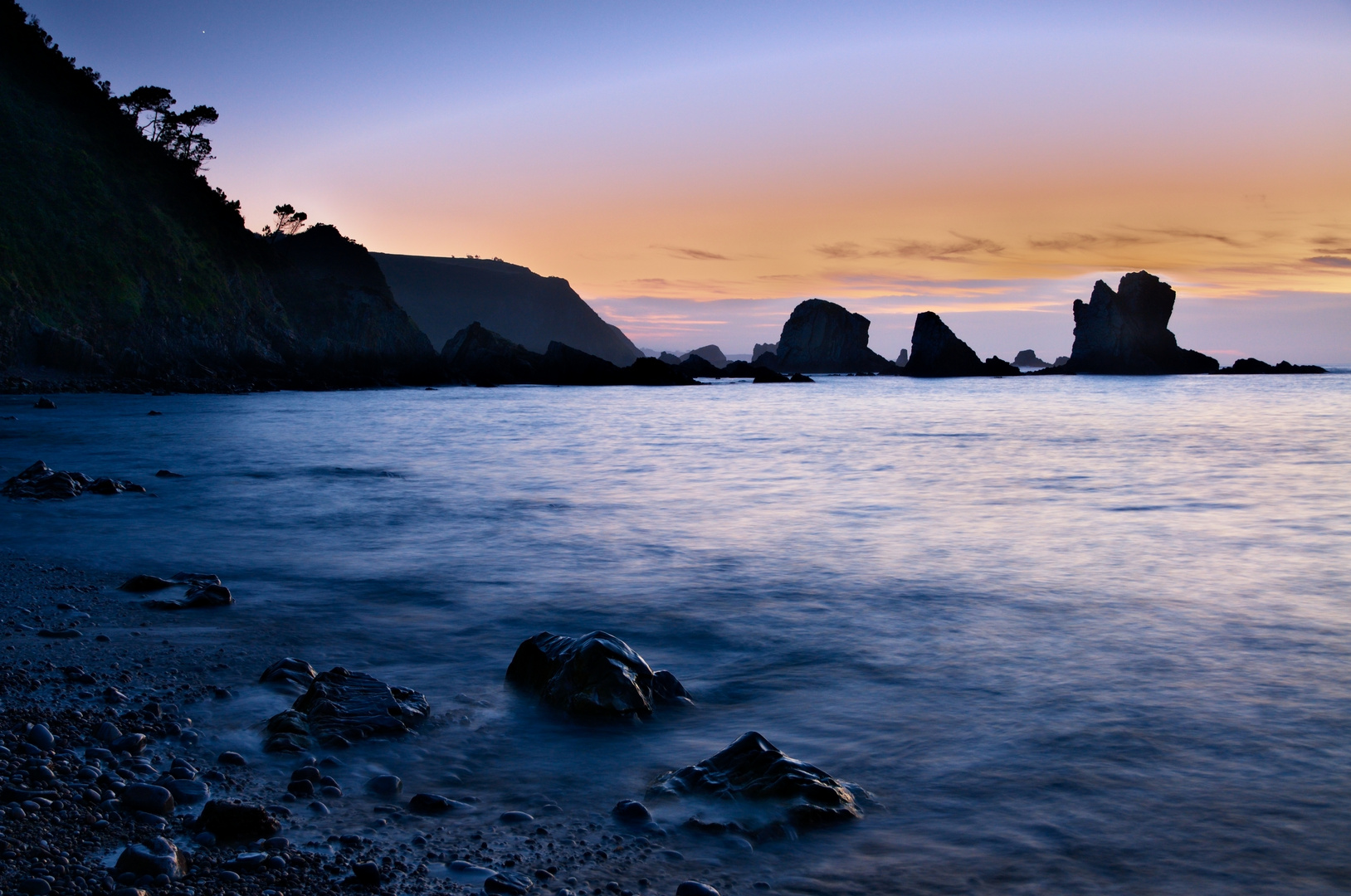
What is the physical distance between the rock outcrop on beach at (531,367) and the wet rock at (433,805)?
88941mm

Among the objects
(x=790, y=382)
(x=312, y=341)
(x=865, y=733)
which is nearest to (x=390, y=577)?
(x=865, y=733)

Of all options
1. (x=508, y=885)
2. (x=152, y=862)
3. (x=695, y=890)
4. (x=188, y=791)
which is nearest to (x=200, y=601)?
(x=188, y=791)

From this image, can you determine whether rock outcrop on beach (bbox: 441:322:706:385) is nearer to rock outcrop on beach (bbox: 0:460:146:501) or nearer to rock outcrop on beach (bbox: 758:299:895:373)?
rock outcrop on beach (bbox: 758:299:895:373)

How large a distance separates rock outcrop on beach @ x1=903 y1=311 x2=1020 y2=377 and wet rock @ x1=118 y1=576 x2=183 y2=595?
134 m

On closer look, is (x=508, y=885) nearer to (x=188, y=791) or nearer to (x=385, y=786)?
(x=385, y=786)

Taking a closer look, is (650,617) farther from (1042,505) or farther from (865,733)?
(1042,505)

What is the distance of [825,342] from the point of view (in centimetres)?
16738

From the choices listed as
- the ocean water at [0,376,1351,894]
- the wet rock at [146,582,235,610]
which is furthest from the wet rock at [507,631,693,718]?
the wet rock at [146,582,235,610]

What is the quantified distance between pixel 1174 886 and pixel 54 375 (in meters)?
53.6

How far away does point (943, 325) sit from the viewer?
133 m

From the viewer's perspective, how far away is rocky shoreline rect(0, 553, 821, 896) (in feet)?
9.77

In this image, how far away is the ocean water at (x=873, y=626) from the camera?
3.79 meters

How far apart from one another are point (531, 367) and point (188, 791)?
95192 millimetres

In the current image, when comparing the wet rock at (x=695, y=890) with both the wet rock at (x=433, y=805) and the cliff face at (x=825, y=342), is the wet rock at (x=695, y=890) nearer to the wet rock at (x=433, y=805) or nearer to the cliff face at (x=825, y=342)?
the wet rock at (x=433, y=805)
